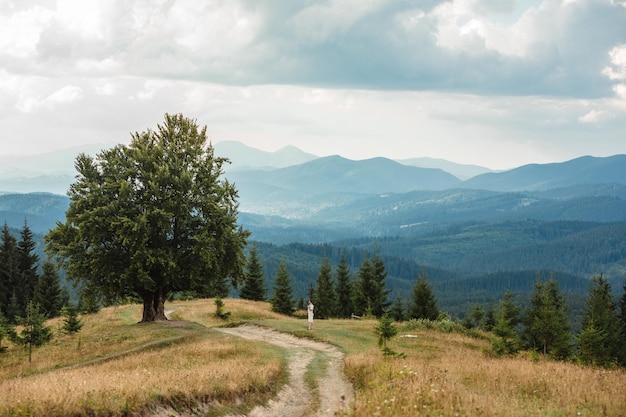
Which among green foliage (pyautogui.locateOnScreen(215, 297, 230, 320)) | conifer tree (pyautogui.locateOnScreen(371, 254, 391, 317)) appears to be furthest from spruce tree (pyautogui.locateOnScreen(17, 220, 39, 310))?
conifer tree (pyautogui.locateOnScreen(371, 254, 391, 317))

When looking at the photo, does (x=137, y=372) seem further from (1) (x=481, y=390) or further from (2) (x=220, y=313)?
(2) (x=220, y=313)

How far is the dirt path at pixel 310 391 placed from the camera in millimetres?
16592

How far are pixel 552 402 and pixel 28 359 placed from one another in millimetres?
29790

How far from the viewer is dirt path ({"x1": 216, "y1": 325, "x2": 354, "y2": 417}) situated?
653 inches

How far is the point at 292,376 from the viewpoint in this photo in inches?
840

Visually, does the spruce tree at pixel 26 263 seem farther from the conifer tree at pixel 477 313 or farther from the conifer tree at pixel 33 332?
the conifer tree at pixel 477 313

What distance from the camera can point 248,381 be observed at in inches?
707

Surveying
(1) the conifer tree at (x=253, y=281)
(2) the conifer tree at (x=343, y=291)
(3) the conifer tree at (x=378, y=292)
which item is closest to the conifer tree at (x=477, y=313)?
(3) the conifer tree at (x=378, y=292)

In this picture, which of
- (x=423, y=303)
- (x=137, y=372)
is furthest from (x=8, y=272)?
(x=137, y=372)

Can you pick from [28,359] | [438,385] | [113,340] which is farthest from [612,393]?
[28,359]

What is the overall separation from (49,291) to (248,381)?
6342 centimetres

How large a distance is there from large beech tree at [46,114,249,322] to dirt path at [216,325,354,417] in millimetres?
11262

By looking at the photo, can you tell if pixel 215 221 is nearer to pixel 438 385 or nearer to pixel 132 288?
pixel 132 288

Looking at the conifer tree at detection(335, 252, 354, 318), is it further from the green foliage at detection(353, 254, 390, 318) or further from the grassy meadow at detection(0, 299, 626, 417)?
the grassy meadow at detection(0, 299, 626, 417)
